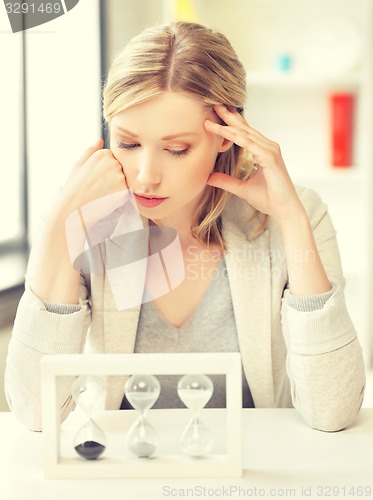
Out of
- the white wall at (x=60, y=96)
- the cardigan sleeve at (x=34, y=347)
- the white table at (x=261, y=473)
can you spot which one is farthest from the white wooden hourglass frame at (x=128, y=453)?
the white wall at (x=60, y=96)

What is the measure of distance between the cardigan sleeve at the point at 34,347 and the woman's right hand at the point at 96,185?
0.61 feet

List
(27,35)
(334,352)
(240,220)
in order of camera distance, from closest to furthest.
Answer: (334,352) < (240,220) < (27,35)

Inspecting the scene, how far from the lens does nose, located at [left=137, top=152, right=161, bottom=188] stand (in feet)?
4.22

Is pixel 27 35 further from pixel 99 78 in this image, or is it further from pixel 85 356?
pixel 85 356

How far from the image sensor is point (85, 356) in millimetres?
978

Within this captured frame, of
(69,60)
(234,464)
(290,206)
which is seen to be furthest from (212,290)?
(69,60)

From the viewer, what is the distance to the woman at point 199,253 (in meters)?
1.26

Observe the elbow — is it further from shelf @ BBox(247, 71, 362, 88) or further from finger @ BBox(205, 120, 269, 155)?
shelf @ BBox(247, 71, 362, 88)

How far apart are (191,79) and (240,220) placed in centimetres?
33

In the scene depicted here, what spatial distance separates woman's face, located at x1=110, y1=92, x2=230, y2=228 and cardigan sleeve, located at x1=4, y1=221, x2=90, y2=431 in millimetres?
243

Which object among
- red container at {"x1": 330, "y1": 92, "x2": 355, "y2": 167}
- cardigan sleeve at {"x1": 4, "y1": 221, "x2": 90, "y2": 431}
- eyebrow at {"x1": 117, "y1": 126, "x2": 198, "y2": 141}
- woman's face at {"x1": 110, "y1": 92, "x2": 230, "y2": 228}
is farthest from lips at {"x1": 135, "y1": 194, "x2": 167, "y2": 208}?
red container at {"x1": 330, "y1": 92, "x2": 355, "y2": 167}

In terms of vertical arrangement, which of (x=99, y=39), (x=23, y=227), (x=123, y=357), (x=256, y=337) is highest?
(x=99, y=39)

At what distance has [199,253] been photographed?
4.99ft
